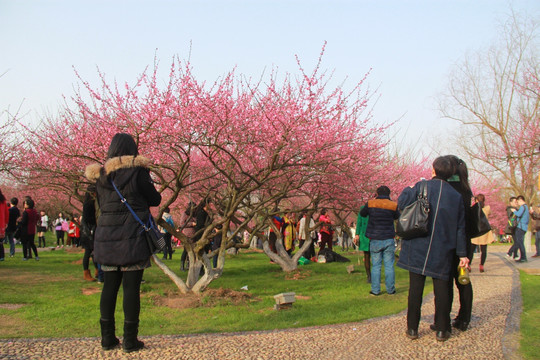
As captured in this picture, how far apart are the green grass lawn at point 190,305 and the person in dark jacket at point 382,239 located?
269 millimetres

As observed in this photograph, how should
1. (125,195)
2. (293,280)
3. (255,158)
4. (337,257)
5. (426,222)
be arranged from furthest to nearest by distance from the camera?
(337,257)
(293,280)
(255,158)
(426,222)
(125,195)

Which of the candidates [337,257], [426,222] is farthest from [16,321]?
[337,257]

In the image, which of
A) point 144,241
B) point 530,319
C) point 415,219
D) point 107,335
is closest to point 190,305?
point 107,335

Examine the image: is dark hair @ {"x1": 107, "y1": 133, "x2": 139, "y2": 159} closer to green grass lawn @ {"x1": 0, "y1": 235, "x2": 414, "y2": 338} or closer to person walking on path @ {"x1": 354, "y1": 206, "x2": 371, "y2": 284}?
green grass lawn @ {"x1": 0, "y1": 235, "x2": 414, "y2": 338}

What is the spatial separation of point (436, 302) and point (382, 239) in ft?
10.8

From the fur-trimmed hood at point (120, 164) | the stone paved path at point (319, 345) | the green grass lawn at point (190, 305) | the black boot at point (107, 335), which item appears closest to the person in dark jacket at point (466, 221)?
the stone paved path at point (319, 345)

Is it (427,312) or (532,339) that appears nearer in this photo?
(532,339)

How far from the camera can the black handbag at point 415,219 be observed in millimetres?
4535

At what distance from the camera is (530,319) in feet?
18.6

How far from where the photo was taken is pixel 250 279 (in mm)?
10648

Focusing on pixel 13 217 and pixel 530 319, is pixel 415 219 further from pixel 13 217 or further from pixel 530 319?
pixel 13 217

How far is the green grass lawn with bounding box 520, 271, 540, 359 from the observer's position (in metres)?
4.34

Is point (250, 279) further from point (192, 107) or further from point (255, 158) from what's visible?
point (192, 107)

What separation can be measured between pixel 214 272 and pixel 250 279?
9.47 ft
